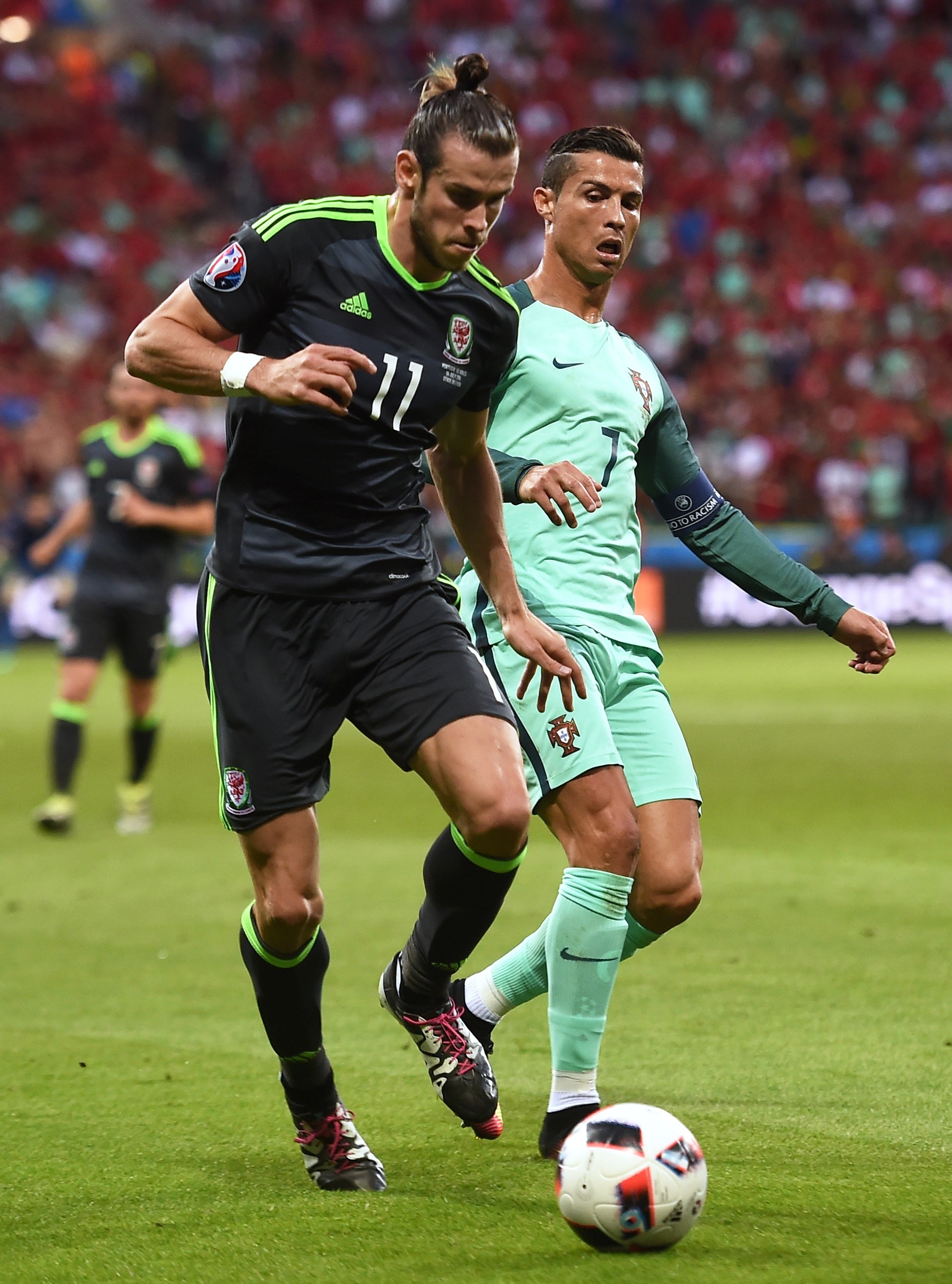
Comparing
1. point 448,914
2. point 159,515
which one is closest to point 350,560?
point 448,914

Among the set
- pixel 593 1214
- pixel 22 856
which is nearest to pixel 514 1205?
pixel 593 1214

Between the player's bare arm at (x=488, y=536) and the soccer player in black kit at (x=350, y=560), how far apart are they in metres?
0.01

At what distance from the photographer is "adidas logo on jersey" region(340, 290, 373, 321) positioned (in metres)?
3.80

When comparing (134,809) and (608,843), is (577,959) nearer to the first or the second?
(608,843)

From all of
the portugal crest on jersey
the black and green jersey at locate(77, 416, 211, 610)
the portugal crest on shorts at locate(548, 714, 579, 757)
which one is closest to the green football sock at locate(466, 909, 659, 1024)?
the portugal crest on shorts at locate(548, 714, 579, 757)

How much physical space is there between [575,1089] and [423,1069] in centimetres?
113

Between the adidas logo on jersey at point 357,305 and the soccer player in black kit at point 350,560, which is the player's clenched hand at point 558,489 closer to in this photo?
the soccer player in black kit at point 350,560

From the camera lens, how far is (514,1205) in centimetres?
368

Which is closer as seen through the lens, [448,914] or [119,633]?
[448,914]

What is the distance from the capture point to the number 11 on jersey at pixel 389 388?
3828 mm

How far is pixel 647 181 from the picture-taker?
89.1ft

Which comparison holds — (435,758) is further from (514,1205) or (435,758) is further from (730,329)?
(730,329)

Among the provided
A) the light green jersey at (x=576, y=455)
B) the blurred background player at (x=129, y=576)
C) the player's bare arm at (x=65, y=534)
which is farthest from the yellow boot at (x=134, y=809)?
the light green jersey at (x=576, y=455)

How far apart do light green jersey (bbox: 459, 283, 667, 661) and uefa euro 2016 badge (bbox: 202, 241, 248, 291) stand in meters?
0.91
